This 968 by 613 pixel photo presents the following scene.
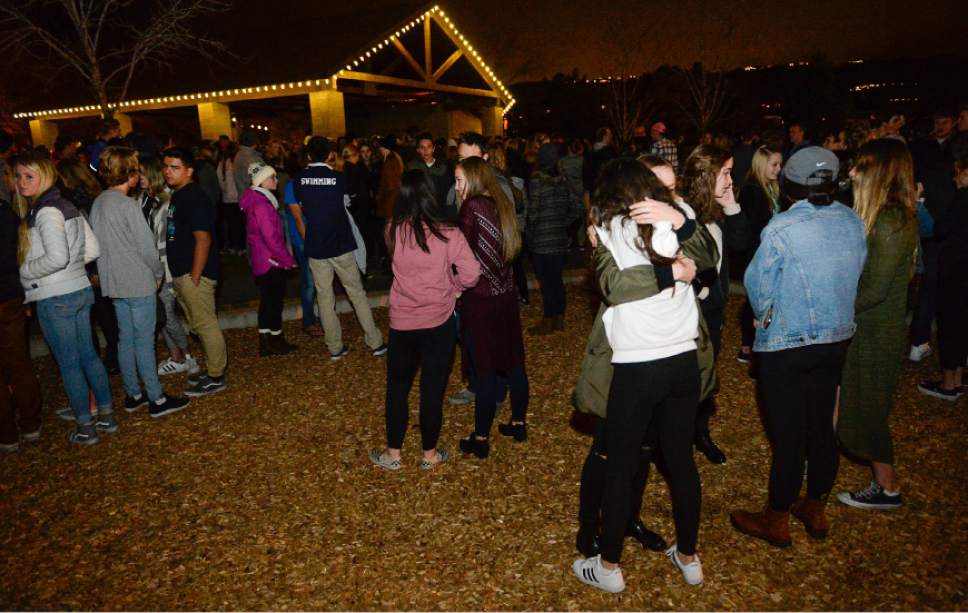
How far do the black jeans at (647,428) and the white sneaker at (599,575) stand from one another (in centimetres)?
12

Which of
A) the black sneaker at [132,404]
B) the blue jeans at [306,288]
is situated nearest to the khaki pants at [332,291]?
the blue jeans at [306,288]

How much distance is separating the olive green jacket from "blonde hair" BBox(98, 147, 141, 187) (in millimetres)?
4003

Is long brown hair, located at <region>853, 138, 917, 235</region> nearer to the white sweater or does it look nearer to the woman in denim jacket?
the woman in denim jacket

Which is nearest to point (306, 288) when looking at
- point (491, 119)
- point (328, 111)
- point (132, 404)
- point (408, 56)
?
point (132, 404)

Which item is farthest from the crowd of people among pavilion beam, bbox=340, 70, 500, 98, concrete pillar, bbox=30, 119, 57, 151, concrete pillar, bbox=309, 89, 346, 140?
concrete pillar, bbox=30, 119, 57, 151

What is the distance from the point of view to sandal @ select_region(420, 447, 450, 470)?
438 cm

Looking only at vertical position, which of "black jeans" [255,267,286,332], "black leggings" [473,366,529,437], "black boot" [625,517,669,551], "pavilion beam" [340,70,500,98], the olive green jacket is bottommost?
"black boot" [625,517,669,551]

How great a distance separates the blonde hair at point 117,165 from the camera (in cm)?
478

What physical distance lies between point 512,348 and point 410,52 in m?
19.6

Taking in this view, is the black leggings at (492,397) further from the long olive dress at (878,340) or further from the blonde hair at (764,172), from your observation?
the blonde hair at (764,172)

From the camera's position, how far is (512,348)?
4.34m

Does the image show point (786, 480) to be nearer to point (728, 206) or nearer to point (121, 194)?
point (728, 206)

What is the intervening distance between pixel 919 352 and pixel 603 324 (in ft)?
16.0

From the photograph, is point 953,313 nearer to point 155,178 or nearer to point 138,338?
point 138,338
